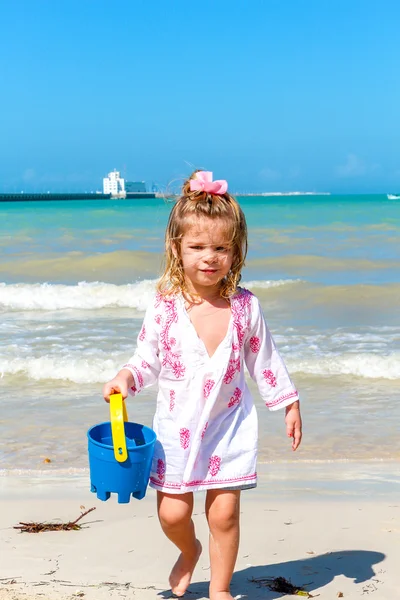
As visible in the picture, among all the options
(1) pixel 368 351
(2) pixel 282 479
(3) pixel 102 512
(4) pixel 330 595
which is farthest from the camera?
(1) pixel 368 351

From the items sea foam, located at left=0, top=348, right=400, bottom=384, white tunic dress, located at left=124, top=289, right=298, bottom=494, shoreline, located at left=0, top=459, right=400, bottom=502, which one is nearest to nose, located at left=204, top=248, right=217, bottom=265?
white tunic dress, located at left=124, top=289, right=298, bottom=494

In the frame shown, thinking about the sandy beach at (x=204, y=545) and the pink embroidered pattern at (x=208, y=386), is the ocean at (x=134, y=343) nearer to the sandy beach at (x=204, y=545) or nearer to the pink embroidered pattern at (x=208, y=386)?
the sandy beach at (x=204, y=545)

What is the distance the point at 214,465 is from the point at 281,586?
59cm

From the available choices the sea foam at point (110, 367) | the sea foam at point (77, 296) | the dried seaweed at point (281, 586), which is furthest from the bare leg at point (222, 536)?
the sea foam at point (77, 296)

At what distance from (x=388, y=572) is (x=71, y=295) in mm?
8968

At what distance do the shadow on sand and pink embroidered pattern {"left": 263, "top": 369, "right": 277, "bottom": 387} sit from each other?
0.73 metres

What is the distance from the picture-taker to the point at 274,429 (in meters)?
4.87

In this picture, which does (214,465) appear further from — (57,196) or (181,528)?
(57,196)

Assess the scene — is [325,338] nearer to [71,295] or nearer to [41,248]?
[71,295]

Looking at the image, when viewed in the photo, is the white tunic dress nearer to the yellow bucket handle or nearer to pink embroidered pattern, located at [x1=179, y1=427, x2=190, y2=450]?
pink embroidered pattern, located at [x1=179, y1=427, x2=190, y2=450]

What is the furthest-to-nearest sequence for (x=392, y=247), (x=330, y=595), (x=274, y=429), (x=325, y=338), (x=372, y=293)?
(x=392, y=247) < (x=372, y=293) < (x=325, y=338) < (x=274, y=429) < (x=330, y=595)

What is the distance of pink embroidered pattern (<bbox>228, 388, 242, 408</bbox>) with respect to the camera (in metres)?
2.53

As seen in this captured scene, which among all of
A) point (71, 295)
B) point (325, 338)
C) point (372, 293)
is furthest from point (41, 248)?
point (325, 338)

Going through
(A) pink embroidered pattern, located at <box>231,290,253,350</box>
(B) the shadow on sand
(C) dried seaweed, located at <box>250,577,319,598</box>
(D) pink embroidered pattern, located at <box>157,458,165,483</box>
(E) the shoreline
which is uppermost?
(A) pink embroidered pattern, located at <box>231,290,253,350</box>
